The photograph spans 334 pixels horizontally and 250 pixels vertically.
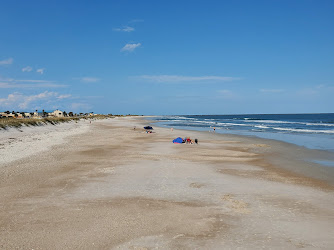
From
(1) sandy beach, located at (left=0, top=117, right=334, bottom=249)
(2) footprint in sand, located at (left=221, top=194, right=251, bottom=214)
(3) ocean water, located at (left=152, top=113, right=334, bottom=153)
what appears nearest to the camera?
(1) sandy beach, located at (left=0, top=117, right=334, bottom=249)

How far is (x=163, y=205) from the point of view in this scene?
10117mm

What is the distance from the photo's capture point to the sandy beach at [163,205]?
7395mm

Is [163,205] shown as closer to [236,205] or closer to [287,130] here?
[236,205]

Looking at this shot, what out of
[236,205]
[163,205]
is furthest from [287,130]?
[163,205]

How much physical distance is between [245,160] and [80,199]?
45.3 feet

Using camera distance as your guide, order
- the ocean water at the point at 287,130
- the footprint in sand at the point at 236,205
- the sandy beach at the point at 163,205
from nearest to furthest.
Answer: the sandy beach at the point at 163,205 < the footprint in sand at the point at 236,205 < the ocean water at the point at 287,130

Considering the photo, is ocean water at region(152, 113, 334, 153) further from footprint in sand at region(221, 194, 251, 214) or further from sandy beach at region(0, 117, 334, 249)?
footprint in sand at region(221, 194, 251, 214)

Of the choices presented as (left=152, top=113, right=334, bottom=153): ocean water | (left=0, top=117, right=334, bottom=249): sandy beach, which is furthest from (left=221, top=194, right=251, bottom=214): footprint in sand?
(left=152, top=113, right=334, bottom=153): ocean water

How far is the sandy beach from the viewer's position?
7.39 metres

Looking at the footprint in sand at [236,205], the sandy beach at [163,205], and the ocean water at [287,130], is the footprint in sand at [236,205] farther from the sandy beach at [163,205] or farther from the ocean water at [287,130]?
the ocean water at [287,130]

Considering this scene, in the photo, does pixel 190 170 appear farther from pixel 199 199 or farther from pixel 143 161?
pixel 199 199

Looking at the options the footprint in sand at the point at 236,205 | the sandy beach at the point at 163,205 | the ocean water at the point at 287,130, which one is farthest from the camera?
the ocean water at the point at 287,130

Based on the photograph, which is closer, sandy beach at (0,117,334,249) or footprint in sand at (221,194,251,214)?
sandy beach at (0,117,334,249)

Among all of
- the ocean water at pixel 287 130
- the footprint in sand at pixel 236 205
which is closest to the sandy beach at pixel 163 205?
the footprint in sand at pixel 236 205
